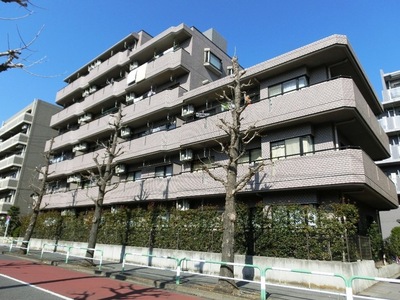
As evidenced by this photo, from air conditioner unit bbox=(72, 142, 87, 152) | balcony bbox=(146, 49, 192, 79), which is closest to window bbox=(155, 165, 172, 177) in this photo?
balcony bbox=(146, 49, 192, 79)

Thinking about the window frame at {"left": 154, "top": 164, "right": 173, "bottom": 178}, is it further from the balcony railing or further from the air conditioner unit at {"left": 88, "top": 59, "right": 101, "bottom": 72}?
the balcony railing

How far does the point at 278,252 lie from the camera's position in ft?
35.6

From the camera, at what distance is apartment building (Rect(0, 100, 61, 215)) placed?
118 ft

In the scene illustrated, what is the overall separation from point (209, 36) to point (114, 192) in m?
15.3

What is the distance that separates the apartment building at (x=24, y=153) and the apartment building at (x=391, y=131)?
3798cm

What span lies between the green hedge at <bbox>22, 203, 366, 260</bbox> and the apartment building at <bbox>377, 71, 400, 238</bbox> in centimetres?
1446

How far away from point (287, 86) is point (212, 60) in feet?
30.4

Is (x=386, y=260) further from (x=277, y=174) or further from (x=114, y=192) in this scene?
(x=114, y=192)

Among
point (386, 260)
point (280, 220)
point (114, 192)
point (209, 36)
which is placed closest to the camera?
point (280, 220)

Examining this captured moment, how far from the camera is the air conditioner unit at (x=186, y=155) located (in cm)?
1712

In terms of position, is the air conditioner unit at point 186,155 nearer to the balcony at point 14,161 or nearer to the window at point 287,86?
the window at point 287,86

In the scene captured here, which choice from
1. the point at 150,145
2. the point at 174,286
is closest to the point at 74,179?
the point at 150,145

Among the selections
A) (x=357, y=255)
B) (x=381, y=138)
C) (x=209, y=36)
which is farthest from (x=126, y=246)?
(x=209, y=36)

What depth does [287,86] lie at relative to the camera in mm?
14391
